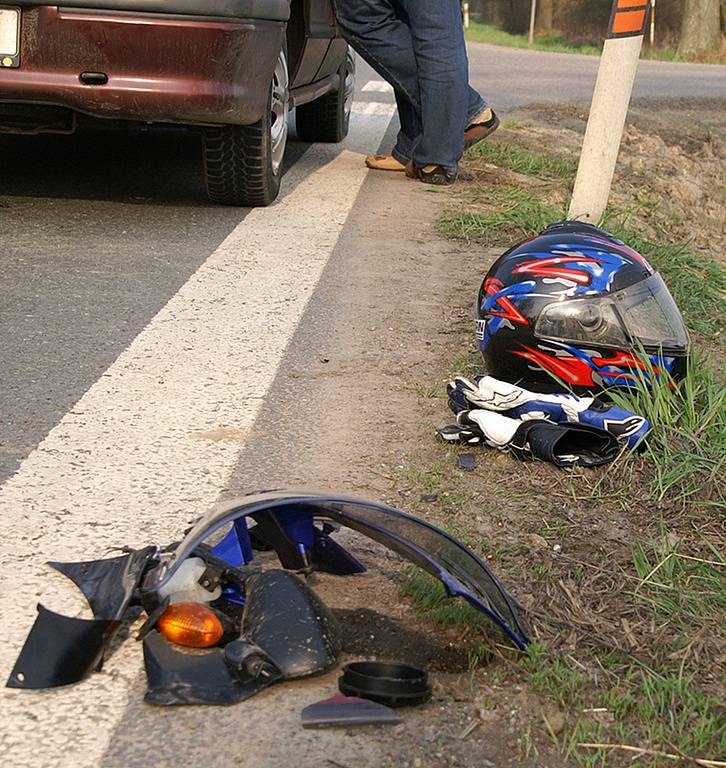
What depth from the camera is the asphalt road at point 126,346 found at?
247cm

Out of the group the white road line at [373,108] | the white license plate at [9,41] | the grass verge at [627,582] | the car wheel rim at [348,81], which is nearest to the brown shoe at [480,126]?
the car wheel rim at [348,81]

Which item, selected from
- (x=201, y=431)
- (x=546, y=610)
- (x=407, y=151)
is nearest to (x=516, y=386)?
(x=201, y=431)

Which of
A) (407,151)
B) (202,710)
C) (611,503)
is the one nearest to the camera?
(202,710)

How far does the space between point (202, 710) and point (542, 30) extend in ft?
140

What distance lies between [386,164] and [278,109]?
4.64 feet

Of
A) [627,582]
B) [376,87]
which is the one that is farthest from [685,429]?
[376,87]

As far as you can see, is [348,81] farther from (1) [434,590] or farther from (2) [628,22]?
(1) [434,590]

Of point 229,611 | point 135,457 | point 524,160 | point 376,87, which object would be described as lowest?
point 376,87

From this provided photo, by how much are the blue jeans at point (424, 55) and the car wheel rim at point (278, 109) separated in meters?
0.73

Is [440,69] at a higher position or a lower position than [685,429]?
higher

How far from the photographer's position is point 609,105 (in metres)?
5.67

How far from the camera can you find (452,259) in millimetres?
5629

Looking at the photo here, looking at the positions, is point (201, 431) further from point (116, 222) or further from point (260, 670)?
point (116, 222)

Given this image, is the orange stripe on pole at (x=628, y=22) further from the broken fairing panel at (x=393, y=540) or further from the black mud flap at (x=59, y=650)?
the black mud flap at (x=59, y=650)
